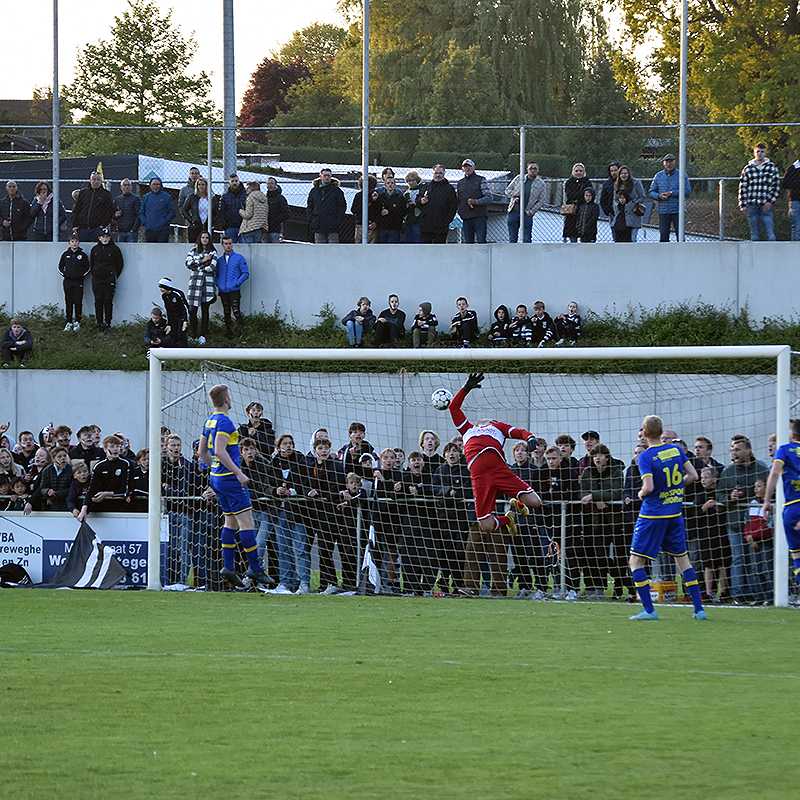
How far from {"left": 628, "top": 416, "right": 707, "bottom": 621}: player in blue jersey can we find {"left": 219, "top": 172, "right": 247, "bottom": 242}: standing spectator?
14.0 meters

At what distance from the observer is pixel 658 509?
13609 mm

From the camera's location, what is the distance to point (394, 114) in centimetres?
5084

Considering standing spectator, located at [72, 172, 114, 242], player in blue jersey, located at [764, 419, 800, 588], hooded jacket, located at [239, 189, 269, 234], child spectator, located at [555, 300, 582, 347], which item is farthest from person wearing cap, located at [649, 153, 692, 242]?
player in blue jersey, located at [764, 419, 800, 588]

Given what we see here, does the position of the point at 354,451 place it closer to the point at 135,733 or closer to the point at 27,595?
the point at 27,595

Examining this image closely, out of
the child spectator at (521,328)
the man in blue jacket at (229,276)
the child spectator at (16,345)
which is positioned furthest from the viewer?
the man in blue jacket at (229,276)

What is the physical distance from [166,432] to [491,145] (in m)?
14.5

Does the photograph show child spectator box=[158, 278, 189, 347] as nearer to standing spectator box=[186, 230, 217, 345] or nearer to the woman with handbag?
standing spectator box=[186, 230, 217, 345]

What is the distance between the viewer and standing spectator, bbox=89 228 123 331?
1033 inches

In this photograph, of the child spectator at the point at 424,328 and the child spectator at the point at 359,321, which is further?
the child spectator at the point at 359,321

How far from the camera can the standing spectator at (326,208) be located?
26078mm

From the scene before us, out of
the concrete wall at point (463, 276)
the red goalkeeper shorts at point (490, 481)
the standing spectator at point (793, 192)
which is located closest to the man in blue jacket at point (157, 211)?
the concrete wall at point (463, 276)

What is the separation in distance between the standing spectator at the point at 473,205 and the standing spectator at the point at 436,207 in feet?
0.51

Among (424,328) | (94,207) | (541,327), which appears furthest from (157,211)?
(541,327)

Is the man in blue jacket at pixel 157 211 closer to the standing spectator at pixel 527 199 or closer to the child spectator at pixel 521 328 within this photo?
the standing spectator at pixel 527 199
